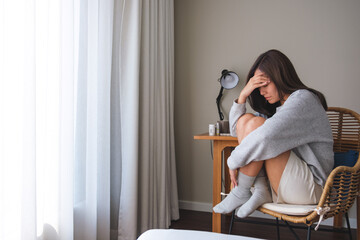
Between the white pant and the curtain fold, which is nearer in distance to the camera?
the white pant

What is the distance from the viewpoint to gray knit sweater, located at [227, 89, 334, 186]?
115cm

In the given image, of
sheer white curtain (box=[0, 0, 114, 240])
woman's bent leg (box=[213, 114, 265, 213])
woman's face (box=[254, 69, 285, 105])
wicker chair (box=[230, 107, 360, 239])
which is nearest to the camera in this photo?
sheer white curtain (box=[0, 0, 114, 240])

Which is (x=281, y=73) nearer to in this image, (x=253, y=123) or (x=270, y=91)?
(x=270, y=91)

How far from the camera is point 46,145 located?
3.91 ft

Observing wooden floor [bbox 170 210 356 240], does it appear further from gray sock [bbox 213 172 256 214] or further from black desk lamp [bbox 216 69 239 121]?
black desk lamp [bbox 216 69 239 121]

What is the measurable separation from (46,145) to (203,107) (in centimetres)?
155

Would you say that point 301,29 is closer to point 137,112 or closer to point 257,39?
point 257,39

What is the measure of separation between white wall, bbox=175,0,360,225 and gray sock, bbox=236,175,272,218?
1.20m

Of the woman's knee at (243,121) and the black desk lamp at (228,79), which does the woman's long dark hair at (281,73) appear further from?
the black desk lamp at (228,79)

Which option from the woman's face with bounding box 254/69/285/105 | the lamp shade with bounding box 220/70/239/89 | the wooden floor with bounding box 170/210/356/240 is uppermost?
the lamp shade with bounding box 220/70/239/89

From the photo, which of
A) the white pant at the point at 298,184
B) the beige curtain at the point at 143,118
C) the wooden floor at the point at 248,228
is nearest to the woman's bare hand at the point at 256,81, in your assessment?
the white pant at the point at 298,184

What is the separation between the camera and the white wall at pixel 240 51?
2.09 m

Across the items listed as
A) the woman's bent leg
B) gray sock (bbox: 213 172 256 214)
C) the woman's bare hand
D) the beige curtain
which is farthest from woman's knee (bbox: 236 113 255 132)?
the beige curtain

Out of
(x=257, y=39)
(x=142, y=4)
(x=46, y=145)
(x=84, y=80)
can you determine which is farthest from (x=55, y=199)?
(x=257, y=39)
